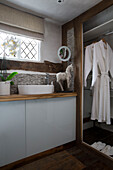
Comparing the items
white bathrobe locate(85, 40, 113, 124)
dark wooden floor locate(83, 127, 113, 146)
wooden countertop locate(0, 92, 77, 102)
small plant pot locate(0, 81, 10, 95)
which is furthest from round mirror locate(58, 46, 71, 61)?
dark wooden floor locate(83, 127, 113, 146)

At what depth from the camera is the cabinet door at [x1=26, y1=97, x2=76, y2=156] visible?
1743mm

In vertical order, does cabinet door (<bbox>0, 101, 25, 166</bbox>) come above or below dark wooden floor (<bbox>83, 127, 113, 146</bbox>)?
above

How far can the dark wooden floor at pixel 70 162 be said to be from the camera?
1.66 metres

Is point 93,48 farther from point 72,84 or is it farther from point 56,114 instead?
point 56,114

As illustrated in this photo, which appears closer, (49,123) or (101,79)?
(49,123)

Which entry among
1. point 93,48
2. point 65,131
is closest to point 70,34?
point 93,48

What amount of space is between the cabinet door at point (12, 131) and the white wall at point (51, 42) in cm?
121

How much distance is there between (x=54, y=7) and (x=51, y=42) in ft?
2.22

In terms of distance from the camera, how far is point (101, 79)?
2.11 metres

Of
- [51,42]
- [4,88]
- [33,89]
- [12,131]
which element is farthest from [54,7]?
[12,131]

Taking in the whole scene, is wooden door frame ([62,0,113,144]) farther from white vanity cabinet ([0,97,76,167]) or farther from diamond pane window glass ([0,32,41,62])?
diamond pane window glass ([0,32,41,62])

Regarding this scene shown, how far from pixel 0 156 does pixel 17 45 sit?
1.73 meters

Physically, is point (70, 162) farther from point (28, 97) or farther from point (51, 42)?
point (51, 42)

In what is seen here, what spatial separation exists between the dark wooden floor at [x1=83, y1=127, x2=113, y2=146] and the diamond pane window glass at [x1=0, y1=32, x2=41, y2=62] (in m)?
1.75
